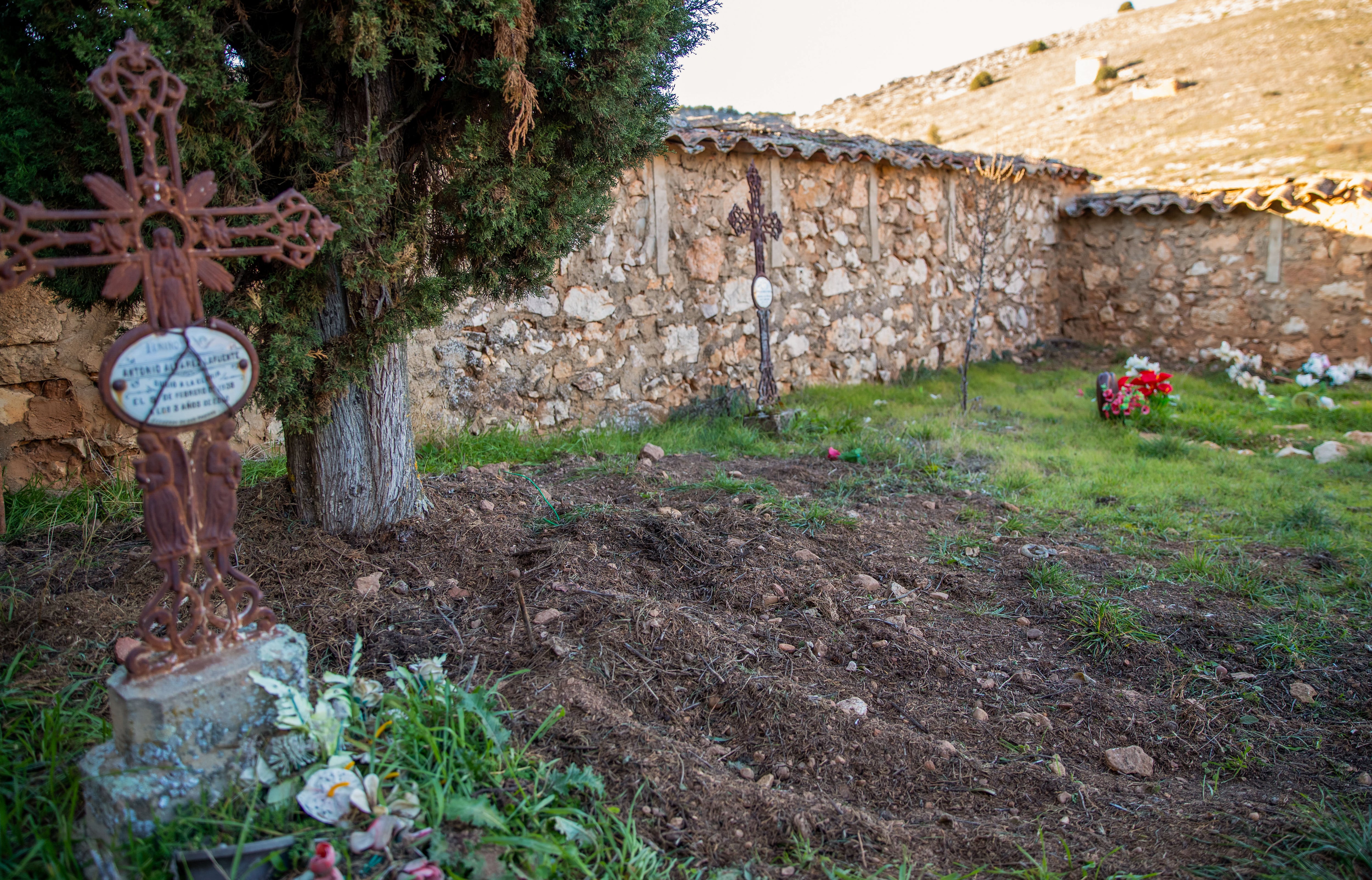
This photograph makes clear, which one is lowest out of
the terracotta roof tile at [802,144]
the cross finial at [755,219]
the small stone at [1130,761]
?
the small stone at [1130,761]

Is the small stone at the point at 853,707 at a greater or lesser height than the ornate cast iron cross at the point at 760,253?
lesser

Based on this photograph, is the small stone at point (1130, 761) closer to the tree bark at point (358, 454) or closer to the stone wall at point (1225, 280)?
the tree bark at point (358, 454)

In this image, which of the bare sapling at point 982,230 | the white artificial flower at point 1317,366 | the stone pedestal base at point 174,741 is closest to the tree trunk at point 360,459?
the stone pedestal base at point 174,741

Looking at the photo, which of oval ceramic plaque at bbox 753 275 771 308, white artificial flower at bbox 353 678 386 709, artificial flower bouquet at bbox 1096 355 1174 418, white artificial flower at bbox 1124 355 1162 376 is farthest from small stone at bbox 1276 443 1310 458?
white artificial flower at bbox 353 678 386 709

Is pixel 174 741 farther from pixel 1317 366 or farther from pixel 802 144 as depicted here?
pixel 1317 366

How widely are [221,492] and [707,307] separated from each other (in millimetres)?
5204

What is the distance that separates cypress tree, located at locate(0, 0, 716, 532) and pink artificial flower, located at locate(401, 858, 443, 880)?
1.69 m

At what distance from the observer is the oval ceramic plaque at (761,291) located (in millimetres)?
6641

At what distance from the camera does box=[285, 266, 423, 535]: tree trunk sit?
10.1 ft

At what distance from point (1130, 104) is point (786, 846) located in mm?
17347

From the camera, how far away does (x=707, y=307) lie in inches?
268

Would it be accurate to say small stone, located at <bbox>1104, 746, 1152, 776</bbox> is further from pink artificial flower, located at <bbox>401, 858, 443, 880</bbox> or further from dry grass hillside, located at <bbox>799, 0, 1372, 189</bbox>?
dry grass hillside, located at <bbox>799, 0, 1372, 189</bbox>

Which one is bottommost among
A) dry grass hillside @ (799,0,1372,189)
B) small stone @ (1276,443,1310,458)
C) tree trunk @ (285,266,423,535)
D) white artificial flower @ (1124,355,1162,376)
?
small stone @ (1276,443,1310,458)

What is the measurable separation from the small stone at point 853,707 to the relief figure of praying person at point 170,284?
2.12 metres
